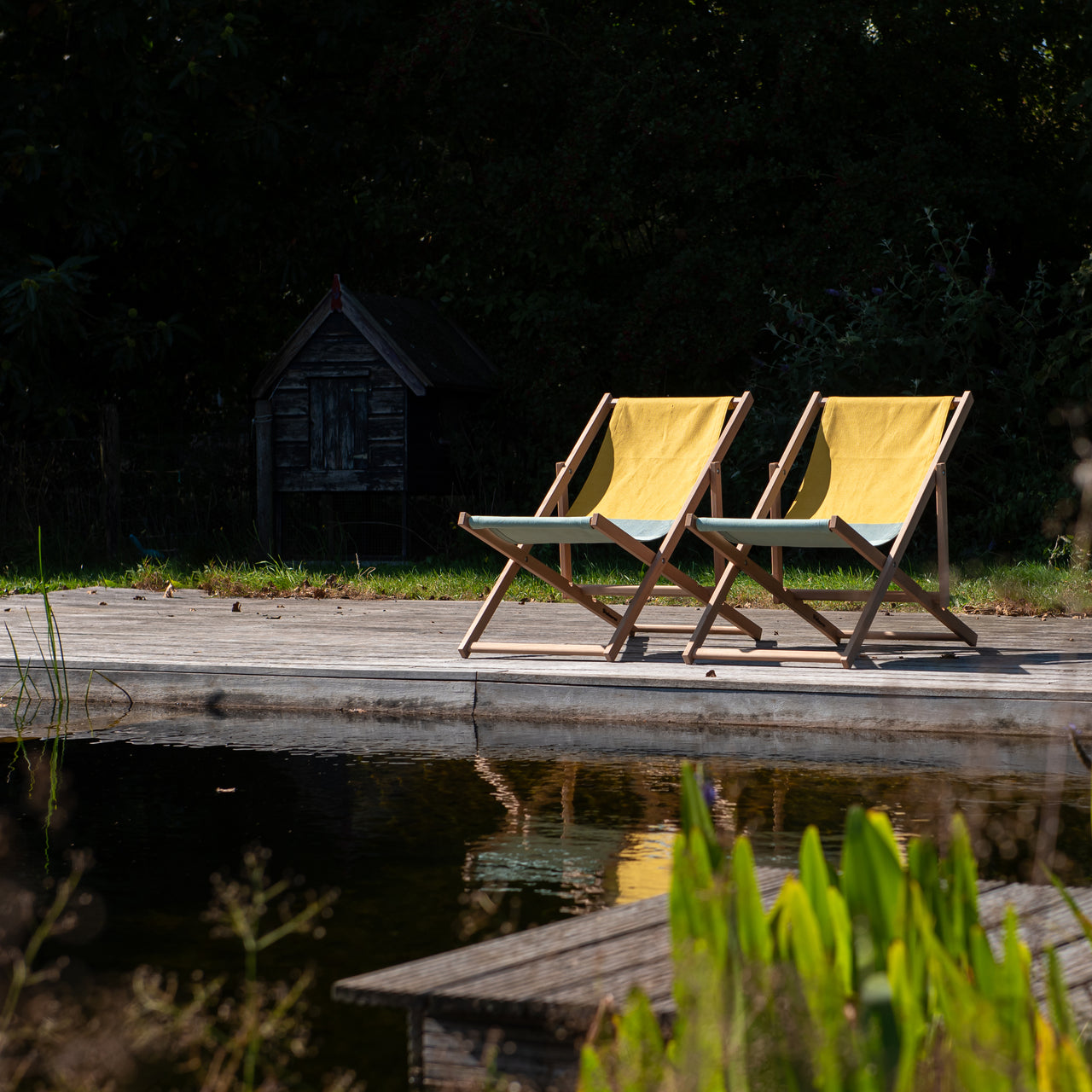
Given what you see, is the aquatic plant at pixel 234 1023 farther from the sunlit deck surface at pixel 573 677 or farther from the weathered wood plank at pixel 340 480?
the weathered wood plank at pixel 340 480

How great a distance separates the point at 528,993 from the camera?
1.85 meters

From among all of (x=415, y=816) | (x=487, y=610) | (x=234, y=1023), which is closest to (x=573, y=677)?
(x=487, y=610)

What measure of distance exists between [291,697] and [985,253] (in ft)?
29.9

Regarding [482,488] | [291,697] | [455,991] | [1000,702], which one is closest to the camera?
[455,991]

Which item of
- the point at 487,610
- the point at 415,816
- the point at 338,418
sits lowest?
the point at 415,816

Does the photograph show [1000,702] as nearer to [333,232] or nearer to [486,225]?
[486,225]

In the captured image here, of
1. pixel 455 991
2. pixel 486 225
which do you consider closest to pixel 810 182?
pixel 486 225

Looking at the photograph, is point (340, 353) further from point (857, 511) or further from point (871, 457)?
point (857, 511)

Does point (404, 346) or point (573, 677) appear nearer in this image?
point (573, 677)

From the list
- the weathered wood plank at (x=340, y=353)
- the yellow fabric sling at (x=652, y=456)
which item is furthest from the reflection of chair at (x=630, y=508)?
the weathered wood plank at (x=340, y=353)

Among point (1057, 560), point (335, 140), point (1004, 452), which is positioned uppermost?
point (335, 140)

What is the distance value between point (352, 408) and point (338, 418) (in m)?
0.16

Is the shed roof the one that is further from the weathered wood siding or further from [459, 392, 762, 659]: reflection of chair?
[459, 392, 762, 659]: reflection of chair

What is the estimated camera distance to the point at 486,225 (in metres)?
12.8
